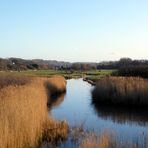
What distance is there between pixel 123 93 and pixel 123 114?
3.40 metres

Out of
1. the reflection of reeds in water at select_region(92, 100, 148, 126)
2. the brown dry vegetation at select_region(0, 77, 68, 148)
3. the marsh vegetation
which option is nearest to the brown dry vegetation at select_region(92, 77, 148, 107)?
the marsh vegetation

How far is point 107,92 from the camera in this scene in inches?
896

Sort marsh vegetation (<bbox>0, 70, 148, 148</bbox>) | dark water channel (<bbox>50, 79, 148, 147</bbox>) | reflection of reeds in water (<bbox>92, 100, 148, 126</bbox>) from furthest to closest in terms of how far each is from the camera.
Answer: reflection of reeds in water (<bbox>92, 100, 148, 126</bbox>)
dark water channel (<bbox>50, 79, 148, 147</bbox>)
marsh vegetation (<bbox>0, 70, 148, 148</bbox>)

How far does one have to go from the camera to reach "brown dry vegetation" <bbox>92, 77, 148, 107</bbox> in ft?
67.5

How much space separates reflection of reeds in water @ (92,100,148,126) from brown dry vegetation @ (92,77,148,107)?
43.3 inches

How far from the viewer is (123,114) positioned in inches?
711

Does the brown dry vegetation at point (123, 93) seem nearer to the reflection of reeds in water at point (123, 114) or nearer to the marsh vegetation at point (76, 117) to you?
the marsh vegetation at point (76, 117)

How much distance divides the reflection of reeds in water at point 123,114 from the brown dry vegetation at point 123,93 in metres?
1.10

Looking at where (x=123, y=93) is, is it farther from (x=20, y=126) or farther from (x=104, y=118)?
(x=20, y=126)

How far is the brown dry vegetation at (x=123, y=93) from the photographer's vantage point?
810 inches

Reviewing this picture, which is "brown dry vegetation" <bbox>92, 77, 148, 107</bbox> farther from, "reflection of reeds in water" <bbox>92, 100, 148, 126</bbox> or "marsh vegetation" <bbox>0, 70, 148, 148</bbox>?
"reflection of reeds in water" <bbox>92, 100, 148, 126</bbox>

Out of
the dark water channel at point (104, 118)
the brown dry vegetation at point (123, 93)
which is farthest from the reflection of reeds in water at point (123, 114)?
the brown dry vegetation at point (123, 93)

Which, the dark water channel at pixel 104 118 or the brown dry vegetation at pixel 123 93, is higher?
the brown dry vegetation at pixel 123 93

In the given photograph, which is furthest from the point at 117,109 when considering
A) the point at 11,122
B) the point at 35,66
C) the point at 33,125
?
the point at 35,66
